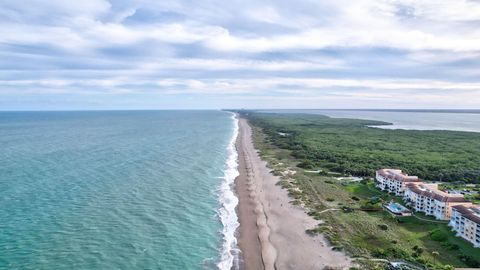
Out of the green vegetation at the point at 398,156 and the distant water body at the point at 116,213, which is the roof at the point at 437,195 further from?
the distant water body at the point at 116,213

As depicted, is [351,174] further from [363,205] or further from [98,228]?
[98,228]

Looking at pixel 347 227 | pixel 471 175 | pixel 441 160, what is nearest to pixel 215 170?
pixel 347 227

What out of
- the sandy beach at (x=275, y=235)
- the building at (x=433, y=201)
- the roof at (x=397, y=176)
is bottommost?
the sandy beach at (x=275, y=235)

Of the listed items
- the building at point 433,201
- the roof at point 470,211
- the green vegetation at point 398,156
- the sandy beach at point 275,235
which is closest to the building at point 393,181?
the building at point 433,201

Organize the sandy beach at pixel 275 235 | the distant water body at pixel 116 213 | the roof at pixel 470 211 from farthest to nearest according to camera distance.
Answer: the roof at pixel 470 211
the sandy beach at pixel 275 235
the distant water body at pixel 116 213

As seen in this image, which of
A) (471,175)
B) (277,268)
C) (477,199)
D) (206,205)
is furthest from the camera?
(471,175)

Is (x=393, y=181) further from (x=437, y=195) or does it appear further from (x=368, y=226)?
(x=368, y=226)

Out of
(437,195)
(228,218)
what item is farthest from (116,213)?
(437,195)
